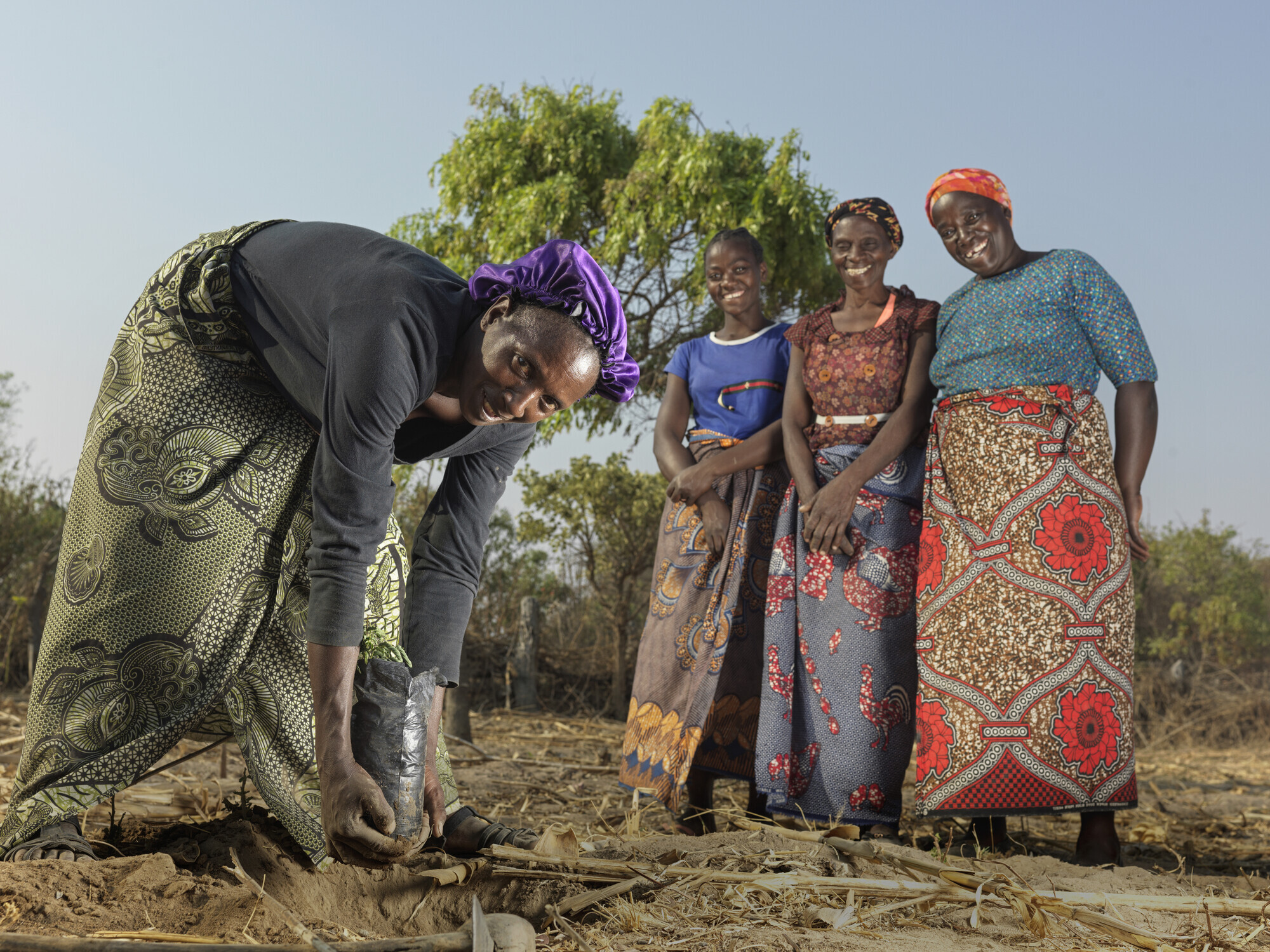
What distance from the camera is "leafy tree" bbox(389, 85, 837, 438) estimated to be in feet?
21.7

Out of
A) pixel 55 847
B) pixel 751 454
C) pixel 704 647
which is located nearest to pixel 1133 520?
pixel 751 454

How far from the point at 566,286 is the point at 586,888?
4.39 feet

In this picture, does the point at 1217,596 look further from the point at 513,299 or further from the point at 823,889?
the point at 513,299

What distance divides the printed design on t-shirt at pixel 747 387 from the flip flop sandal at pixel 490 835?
1901 millimetres

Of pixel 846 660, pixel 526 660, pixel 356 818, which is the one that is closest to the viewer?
pixel 356 818

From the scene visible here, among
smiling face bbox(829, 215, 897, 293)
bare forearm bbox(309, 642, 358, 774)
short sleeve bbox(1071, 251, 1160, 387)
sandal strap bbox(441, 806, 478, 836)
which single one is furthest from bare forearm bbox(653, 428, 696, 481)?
bare forearm bbox(309, 642, 358, 774)

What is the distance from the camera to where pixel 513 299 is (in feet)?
6.46

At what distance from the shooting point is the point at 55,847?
2.07m

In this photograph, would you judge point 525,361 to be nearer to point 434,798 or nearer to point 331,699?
point 331,699

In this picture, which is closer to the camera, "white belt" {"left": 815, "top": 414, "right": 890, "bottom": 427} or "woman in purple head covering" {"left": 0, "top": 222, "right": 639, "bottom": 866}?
"woman in purple head covering" {"left": 0, "top": 222, "right": 639, "bottom": 866}

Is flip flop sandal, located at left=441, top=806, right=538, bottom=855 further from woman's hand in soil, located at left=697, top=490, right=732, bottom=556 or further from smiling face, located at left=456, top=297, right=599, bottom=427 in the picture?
woman's hand in soil, located at left=697, top=490, right=732, bottom=556

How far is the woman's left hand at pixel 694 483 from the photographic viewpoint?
362cm

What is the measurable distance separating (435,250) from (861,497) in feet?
15.9

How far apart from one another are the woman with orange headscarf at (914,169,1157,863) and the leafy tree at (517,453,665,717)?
4276 mm
